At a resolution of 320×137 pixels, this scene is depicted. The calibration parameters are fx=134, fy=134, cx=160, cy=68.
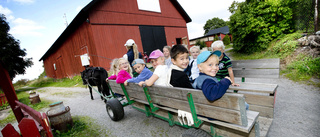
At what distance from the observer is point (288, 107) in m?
3.01

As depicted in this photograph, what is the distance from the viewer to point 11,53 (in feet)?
52.3

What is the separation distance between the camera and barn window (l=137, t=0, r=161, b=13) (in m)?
13.0

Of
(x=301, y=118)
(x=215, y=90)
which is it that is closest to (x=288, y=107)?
(x=301, y=118)

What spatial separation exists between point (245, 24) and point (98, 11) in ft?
34.6

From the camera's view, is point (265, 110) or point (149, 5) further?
point (149, 5)

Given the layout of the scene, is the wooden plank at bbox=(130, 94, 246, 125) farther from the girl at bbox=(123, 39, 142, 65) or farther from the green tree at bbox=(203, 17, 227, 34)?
the green tree at bbox=(203, 17, 227, 34)

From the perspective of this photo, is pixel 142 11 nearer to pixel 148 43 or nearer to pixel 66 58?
pixel 148 43

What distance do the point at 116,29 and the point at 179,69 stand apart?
1042cm

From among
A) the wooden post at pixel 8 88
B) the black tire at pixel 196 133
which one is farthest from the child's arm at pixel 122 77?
the wooden post at pixel 8 88

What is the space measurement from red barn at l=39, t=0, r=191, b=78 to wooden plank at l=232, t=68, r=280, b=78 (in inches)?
375

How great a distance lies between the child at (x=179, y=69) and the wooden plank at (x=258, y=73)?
2504 millimetres

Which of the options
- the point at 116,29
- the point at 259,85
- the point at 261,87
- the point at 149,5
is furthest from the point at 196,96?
the point at 149,5

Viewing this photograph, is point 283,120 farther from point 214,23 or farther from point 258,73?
point 214,23

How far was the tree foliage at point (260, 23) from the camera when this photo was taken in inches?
296
